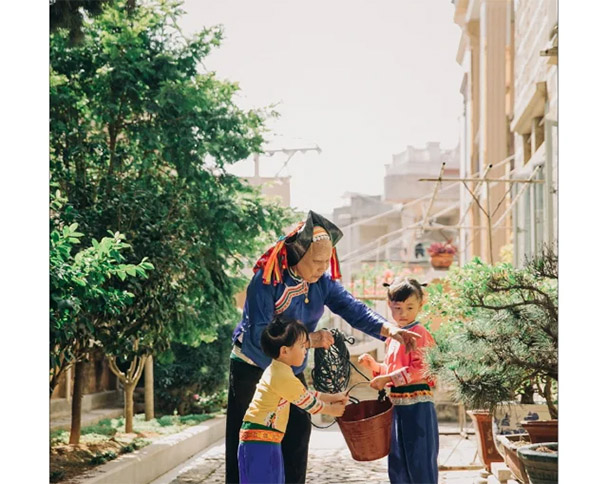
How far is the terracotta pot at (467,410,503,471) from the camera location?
5879 mm

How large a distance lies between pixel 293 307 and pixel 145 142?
2841 mm

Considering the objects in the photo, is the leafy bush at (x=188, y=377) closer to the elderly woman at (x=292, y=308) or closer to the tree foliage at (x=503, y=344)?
the elderly woman at (x=292, y=308)

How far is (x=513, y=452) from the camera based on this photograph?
499cm

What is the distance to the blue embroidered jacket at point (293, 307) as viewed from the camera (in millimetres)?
4254

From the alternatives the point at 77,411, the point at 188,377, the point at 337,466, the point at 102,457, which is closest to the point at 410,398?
the point at 337,466

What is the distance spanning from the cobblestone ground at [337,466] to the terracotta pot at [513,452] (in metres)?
0.54

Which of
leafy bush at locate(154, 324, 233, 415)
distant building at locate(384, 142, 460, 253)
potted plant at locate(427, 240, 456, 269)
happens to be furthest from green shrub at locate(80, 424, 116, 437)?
potted plant at locate(427, 240, 456, 269)

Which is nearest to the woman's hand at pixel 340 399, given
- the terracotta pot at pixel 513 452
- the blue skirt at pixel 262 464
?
the blue skirt at pixel 262 464

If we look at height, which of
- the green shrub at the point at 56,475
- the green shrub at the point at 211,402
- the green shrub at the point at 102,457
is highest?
the green shrub at the point at 56,475

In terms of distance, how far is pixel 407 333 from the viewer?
434 cm

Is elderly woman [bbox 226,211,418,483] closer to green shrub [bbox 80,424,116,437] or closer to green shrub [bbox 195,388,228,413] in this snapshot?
green shrub [bbox 80,424,116,437]

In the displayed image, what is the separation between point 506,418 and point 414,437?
59.5 inches

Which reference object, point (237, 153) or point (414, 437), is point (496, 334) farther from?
point (237, 153)
